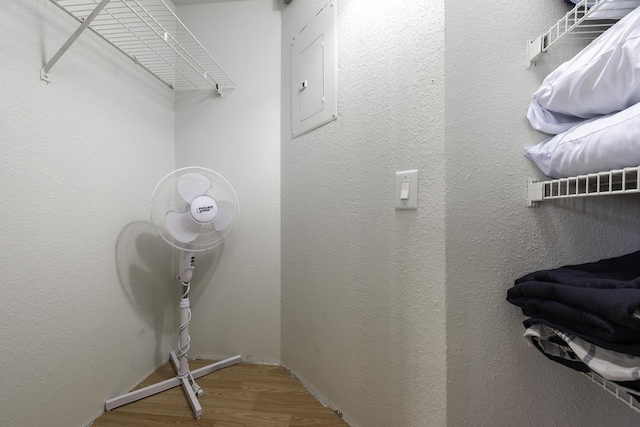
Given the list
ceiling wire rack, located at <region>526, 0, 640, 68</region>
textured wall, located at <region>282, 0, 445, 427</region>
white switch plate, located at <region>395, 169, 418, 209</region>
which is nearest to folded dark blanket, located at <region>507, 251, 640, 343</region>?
textured wall, located at <region>282, 0, 445, 427</region>

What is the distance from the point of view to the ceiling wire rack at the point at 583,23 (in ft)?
2.06

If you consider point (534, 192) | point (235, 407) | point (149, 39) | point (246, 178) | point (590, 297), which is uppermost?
point (149, 39)

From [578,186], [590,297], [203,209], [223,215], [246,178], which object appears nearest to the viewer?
→ [590,297]

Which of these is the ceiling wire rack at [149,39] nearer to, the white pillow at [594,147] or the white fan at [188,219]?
the white fan at [188,219]

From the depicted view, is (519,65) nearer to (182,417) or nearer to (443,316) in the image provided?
(443,316)

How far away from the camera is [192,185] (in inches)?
52.4

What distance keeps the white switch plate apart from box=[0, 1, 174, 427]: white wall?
1.30 meters

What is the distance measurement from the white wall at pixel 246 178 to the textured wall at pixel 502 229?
111 centimetres

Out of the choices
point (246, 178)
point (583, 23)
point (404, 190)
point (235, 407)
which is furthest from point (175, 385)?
point (583, 23)

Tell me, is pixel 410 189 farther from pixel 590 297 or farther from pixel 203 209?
pixel 203 209

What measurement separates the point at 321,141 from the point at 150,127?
1011mm

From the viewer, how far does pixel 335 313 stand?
126cm

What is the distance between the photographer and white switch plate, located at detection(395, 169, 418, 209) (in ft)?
2.93

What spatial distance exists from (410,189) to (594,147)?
44 centimetres
